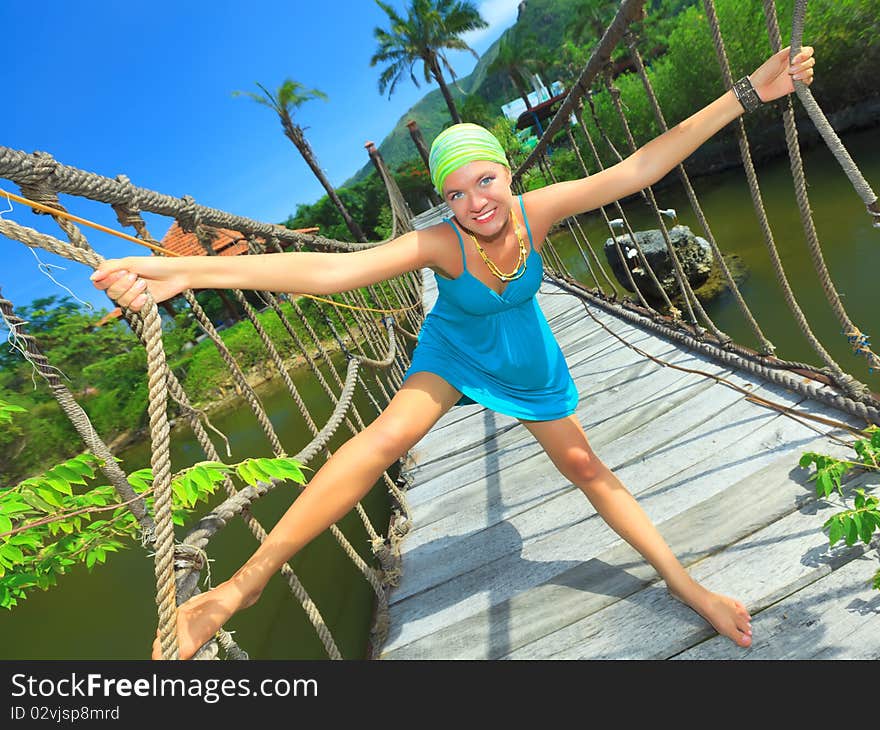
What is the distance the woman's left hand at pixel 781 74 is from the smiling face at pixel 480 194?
654 millimetres

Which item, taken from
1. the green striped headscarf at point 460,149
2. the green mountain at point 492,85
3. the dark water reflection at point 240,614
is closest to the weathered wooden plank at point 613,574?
the green striped headscarf at point 460,149

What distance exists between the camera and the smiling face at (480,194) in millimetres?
1223

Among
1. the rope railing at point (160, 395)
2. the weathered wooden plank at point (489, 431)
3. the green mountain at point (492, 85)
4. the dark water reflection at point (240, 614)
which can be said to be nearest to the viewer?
the rope railing at point (160, 395)

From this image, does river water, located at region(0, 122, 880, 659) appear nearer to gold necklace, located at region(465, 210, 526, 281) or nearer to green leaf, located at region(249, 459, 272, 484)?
green leaf, located at region(249, 459, 272, 484)

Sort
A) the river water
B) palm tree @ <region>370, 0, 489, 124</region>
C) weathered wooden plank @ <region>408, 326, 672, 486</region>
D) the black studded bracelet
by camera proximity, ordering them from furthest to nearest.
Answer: palm tree @ <region>370, 0, 489, 124</region>
the river water
weathered wooden plank @ <region>408, 326, 672, 486</region>
the black studded bracelet

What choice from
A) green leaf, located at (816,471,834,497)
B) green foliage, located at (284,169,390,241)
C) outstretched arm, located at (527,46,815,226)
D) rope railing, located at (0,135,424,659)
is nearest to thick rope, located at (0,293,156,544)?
rope railing, located at (0,135,424,659)

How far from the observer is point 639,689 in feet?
3.38

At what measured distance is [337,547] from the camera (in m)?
4.93

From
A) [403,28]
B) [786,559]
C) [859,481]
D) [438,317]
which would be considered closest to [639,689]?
[786,559]

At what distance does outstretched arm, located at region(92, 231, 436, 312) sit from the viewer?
877 millimetres

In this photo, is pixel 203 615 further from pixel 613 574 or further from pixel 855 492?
pixel 855 492

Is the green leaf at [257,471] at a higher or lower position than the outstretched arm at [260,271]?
lower

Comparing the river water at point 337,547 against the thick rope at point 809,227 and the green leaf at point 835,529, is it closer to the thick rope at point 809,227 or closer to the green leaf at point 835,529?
the thick rope at point 809,227

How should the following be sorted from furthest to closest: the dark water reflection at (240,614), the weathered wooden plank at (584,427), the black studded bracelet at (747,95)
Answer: the dark water reflection at (240,614) < the weathered wooden plank at (584,427) < the black studded bracelet at (747,95)
